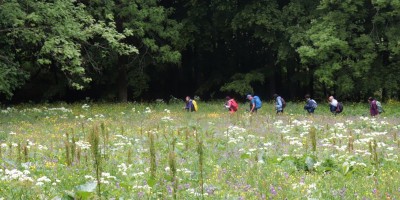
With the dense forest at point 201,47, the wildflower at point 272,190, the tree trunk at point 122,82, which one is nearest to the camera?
the wildflower at point 272,190


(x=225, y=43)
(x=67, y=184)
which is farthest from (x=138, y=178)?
(x=225, y=43)

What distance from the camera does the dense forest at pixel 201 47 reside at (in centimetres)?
2653

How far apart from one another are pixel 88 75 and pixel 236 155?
29987 mm

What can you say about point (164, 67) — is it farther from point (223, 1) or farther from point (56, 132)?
point (56, 132)

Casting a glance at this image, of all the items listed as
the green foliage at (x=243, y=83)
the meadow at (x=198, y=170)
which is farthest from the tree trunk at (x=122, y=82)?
the meadow at (x=198, y=170)

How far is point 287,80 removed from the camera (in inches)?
1829

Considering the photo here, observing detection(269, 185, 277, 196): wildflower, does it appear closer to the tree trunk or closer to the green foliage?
the green foliage

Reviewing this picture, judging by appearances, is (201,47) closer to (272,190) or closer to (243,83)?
(243,83)

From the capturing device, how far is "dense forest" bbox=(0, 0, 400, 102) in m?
26.5

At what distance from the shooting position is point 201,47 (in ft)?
143

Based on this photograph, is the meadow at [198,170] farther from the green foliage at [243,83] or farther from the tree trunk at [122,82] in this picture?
the tree trunk at [122,82]

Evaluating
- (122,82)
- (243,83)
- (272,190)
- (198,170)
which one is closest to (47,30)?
(122,82)

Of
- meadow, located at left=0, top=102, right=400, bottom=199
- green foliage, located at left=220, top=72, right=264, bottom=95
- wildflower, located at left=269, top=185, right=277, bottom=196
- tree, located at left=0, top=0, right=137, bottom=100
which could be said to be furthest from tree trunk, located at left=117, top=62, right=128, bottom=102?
wildflower, located at left=269, top=185, right=277, bottom=196

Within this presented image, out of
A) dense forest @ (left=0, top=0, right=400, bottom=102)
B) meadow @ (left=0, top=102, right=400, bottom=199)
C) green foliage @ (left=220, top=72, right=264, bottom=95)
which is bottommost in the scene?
meadow @ (left=0, top=102, right=400, bottom=199)
